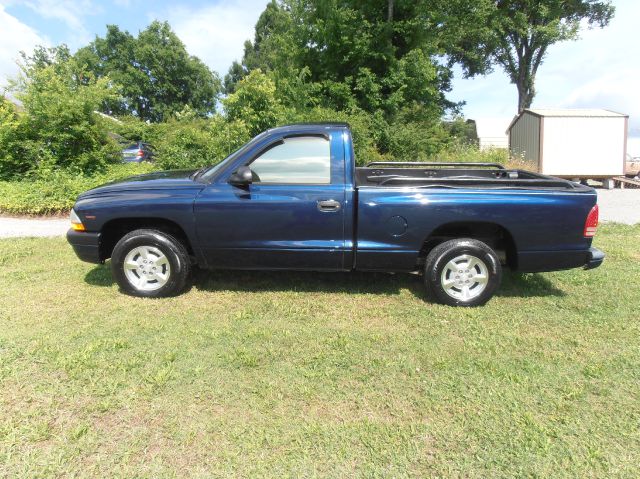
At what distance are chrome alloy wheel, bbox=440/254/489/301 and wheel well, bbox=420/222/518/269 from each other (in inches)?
11.1

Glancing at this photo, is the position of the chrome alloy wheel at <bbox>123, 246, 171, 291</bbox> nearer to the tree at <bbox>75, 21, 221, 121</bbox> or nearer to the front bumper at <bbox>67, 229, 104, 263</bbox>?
the front bumper at <bbox>67, 229, 104, 263</bbox>

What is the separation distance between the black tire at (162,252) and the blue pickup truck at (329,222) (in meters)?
0.01

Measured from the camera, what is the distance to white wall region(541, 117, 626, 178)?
53.6 feet

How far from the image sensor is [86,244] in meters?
4.32

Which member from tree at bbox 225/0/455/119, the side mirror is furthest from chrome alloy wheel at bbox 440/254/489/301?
tree at bbox 225/0/455/119

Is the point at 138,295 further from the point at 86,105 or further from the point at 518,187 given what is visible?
the point at 86,105

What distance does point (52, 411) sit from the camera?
2584 millimetres

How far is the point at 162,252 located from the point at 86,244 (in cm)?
81

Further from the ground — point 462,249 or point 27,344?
point 462,249

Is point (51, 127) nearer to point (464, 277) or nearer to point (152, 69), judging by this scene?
point (464, 277)

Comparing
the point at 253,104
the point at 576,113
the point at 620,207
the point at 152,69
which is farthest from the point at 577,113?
the point at 152,69

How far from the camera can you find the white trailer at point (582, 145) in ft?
53.6

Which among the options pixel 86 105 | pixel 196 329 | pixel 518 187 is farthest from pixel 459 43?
pixel 196 329

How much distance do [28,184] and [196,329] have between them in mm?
7430
